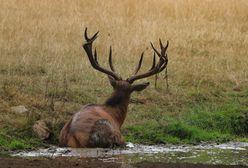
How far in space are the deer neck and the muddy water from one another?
0.54m

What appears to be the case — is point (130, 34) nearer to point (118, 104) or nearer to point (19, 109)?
point (19, 109)

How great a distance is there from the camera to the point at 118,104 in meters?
11.9

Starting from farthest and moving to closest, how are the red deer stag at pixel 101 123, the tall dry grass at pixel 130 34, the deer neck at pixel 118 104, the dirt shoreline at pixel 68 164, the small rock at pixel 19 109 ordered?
the tall dry grass at pixel 130 34 < the small rock at pixel 19 109 < the deer neck at pixel 118 104 < the red deer stag at pixel 101 123 < the dirt shoreline at pixel 68 164

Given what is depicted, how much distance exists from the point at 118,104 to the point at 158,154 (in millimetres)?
1279

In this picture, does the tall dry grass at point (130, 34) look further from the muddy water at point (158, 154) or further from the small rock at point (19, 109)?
the muddy water at point (158, 154)

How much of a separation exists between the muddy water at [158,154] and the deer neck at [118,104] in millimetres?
536

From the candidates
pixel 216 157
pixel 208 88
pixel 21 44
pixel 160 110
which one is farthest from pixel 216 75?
pixel 216 157

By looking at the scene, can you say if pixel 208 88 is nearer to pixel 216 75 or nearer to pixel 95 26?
pixel 216 75

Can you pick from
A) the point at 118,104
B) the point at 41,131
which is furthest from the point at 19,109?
the point at 118,104

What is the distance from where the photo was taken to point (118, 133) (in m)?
11.2

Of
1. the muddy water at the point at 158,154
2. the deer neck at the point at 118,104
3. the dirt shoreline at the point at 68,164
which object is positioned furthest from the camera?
the deer neck at the point at 118,104

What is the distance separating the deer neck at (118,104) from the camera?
11.8m

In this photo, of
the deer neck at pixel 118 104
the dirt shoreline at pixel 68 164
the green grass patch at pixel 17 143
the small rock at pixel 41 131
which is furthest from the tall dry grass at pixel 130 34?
the dirt shoreline at pixel 68 164

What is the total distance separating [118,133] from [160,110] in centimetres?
273
